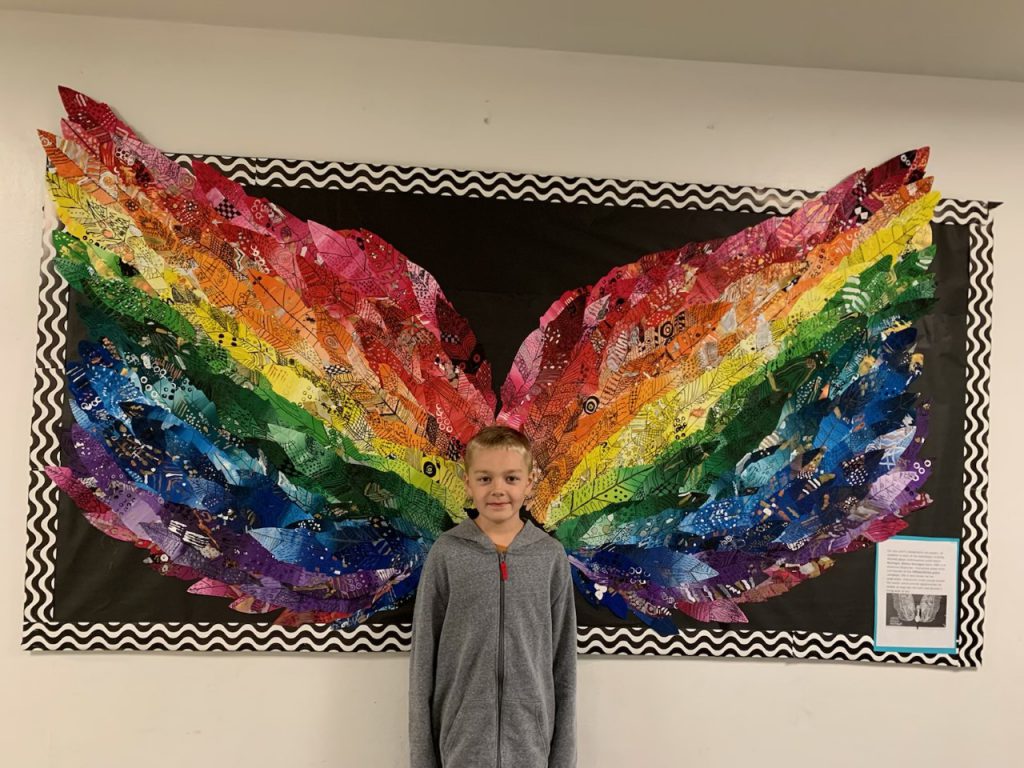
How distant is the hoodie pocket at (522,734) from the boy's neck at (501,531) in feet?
1.14

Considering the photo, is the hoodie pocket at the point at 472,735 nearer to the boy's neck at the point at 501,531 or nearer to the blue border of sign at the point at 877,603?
the boy's neck at the point at 501,531

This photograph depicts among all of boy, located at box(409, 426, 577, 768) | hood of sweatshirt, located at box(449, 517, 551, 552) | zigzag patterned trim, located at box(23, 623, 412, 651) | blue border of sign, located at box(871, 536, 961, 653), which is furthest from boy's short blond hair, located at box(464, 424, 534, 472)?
blue border of sign, located at box(871, 536, 961, 653)

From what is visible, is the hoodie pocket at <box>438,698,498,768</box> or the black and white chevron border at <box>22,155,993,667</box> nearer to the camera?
the hoodie pocket at <box>438,698,498,768</box>

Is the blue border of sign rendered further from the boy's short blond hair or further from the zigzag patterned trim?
the zigzag patterned trim

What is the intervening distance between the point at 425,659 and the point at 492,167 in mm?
1257

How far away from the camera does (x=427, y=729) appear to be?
1.82 metres

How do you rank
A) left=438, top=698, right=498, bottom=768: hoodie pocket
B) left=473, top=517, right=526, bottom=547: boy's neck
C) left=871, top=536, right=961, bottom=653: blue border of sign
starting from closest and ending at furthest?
left=438, top=698, right=498, bottom=768: hoodie pocket
left=473, top=517, right=526, bottom=547: boy's neck
left=871, top=536, right=961, bottom=653: blue border of sign

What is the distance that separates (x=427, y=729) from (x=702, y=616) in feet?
2.54

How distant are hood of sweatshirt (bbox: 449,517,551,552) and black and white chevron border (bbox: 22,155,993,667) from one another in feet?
1.15

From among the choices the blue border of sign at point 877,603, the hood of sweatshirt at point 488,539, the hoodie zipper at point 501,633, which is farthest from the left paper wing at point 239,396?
the blue border of sign at point 877,603

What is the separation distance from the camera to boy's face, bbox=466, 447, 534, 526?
1.86 metres

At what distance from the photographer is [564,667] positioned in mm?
1909

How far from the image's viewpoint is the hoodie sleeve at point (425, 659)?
1812 mm

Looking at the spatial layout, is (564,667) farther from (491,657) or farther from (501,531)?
(501,531)
